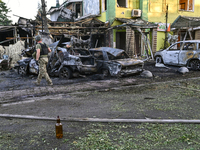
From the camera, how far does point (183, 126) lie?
367cm

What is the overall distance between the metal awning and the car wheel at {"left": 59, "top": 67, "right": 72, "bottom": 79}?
13.4 metres

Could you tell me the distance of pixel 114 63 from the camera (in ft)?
29.2

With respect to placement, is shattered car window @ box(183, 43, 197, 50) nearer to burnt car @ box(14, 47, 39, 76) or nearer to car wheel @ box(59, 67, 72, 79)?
car wheel @ box(59, 67, 72, 79)

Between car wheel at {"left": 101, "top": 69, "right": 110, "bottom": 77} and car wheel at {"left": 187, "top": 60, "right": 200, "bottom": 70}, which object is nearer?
car wheel at {"left": 101, "top": 69, "right": 110, "bottom": 77}

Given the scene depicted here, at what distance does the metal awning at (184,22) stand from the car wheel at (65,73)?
13.4 meters

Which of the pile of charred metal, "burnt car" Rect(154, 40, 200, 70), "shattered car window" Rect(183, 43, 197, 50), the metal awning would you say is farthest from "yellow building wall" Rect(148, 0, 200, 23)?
the pile of charred metal

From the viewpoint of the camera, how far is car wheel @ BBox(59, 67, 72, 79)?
30.5 feet

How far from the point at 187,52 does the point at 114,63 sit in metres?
4.84

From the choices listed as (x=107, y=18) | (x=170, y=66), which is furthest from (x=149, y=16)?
(x=170, y=66)

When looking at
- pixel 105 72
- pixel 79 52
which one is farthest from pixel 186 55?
pixel 79 52

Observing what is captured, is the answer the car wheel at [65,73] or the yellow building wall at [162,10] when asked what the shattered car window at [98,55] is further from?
the yellow building wall at [162,10]

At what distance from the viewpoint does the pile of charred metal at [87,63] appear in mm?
9031

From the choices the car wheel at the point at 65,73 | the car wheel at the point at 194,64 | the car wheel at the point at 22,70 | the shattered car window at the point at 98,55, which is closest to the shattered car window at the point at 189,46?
the car wheel at the point at 194,64

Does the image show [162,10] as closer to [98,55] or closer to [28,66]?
[98,55]
